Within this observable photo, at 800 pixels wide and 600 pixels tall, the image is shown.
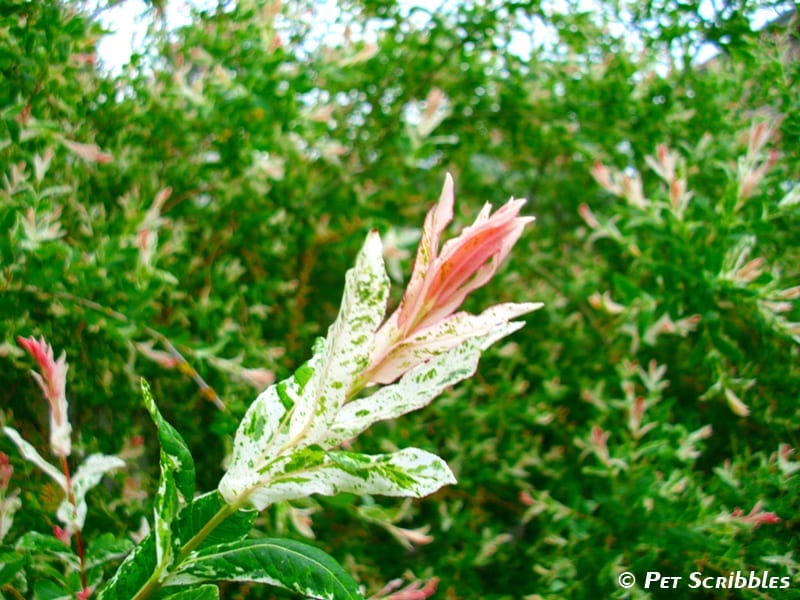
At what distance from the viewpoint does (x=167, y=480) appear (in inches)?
26.3

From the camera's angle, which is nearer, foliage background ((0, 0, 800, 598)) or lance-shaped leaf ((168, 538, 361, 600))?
lance-shaped leaf ((168, 538, 361, 600))

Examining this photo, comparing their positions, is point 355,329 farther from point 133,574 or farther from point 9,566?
point 9,566

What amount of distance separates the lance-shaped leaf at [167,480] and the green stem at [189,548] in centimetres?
1

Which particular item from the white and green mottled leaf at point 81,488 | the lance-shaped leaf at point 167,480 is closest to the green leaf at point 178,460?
the lance-shaped leaf at point 167,480

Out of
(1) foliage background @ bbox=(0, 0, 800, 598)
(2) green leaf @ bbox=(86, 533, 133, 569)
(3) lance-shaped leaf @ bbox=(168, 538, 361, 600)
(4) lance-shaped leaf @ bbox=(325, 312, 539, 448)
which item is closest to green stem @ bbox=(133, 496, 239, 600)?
(3) lance-shaped leaf @ bbox=(168, 538, 361, 600)

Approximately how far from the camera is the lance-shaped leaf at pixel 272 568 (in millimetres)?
632

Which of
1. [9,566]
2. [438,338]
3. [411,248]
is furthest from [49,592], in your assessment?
[411,248]

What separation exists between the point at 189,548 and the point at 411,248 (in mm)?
1290

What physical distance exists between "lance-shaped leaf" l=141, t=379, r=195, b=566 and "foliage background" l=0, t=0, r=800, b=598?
1.54 feet

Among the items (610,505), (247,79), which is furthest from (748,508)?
(247,79)

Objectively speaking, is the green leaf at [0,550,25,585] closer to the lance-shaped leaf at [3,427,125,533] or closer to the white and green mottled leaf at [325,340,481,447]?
the lance-shaped leaf at [3,427,125,533]

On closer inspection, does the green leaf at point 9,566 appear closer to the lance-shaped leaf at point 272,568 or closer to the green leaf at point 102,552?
the green leaf at point 102,552

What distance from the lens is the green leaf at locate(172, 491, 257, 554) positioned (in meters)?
0.67

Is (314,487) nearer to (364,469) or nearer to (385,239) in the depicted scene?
(364,469)
